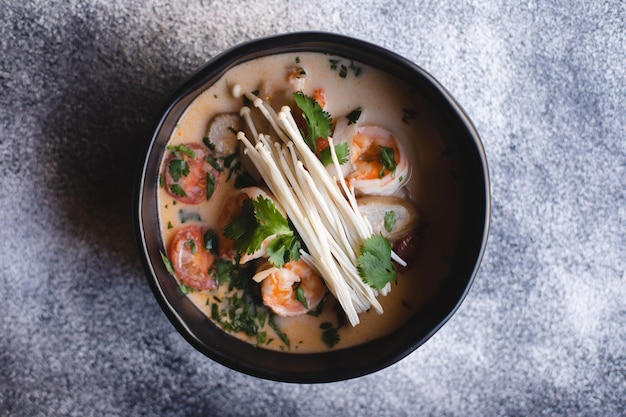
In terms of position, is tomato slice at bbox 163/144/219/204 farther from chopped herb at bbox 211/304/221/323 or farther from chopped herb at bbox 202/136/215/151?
chopped herb at bbox 211/304/221/323

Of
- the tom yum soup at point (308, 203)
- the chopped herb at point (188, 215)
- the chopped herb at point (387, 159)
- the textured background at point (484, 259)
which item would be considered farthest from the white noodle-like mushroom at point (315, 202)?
the textured background at point (484, 259)

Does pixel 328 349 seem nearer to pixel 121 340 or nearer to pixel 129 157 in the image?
pixel 121 340

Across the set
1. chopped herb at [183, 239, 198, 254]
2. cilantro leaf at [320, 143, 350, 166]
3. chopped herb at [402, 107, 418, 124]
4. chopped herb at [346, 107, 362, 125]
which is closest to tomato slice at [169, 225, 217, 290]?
chopped herb at [183, 239, 198, 254]

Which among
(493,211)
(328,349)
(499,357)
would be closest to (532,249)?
(493,211)

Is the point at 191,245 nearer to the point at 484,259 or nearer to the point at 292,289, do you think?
the point at 292,289

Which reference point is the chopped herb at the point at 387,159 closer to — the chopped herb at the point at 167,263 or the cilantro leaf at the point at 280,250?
the cilantro leaf at the point at 280,250

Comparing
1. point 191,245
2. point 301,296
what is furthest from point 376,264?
point 191,245

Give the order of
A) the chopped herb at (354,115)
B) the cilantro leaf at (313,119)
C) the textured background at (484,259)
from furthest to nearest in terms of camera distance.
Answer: the textured background at (484,259)
the chopped herb at (354,115)
the cilantro leaf at (313,119)
